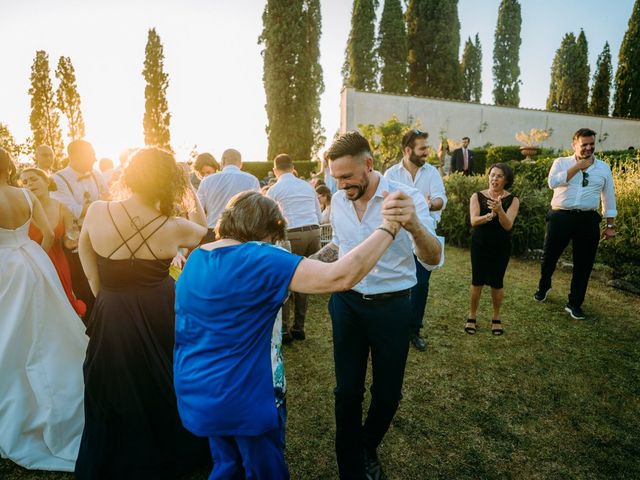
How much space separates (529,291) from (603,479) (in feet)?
13.4

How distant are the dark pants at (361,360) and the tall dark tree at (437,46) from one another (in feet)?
120

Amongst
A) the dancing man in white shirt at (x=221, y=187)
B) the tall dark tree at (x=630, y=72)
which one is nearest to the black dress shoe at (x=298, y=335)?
the dancing man in white shirt at (x=221, y=187)

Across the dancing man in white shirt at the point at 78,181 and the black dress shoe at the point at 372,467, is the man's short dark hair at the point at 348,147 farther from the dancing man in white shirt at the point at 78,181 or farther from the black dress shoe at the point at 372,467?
the dancing man in white shirt at the point at 78,181

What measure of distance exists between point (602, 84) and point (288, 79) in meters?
30.1

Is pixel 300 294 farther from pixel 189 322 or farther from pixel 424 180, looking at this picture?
pixel 189 322

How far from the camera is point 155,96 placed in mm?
35375

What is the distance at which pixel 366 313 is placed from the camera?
88.4 inches

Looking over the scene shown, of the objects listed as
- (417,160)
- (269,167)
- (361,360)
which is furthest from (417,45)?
(361,360)

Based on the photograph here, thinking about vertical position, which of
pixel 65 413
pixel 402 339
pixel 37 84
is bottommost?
pixel 65 413

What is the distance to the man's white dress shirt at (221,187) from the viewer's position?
16.2 feet

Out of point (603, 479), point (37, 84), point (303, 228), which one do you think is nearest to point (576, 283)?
point (603, 479)

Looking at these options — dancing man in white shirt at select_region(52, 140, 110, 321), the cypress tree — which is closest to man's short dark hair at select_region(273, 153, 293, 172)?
dancing man in white shirt at select_region(52, 140, 110, 321)

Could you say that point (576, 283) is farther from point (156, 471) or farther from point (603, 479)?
point (156, 471)

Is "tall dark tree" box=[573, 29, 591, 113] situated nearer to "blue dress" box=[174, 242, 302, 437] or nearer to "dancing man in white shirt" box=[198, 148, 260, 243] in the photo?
"dancing man in white shirt" box=[198, 148, 260, 243]
